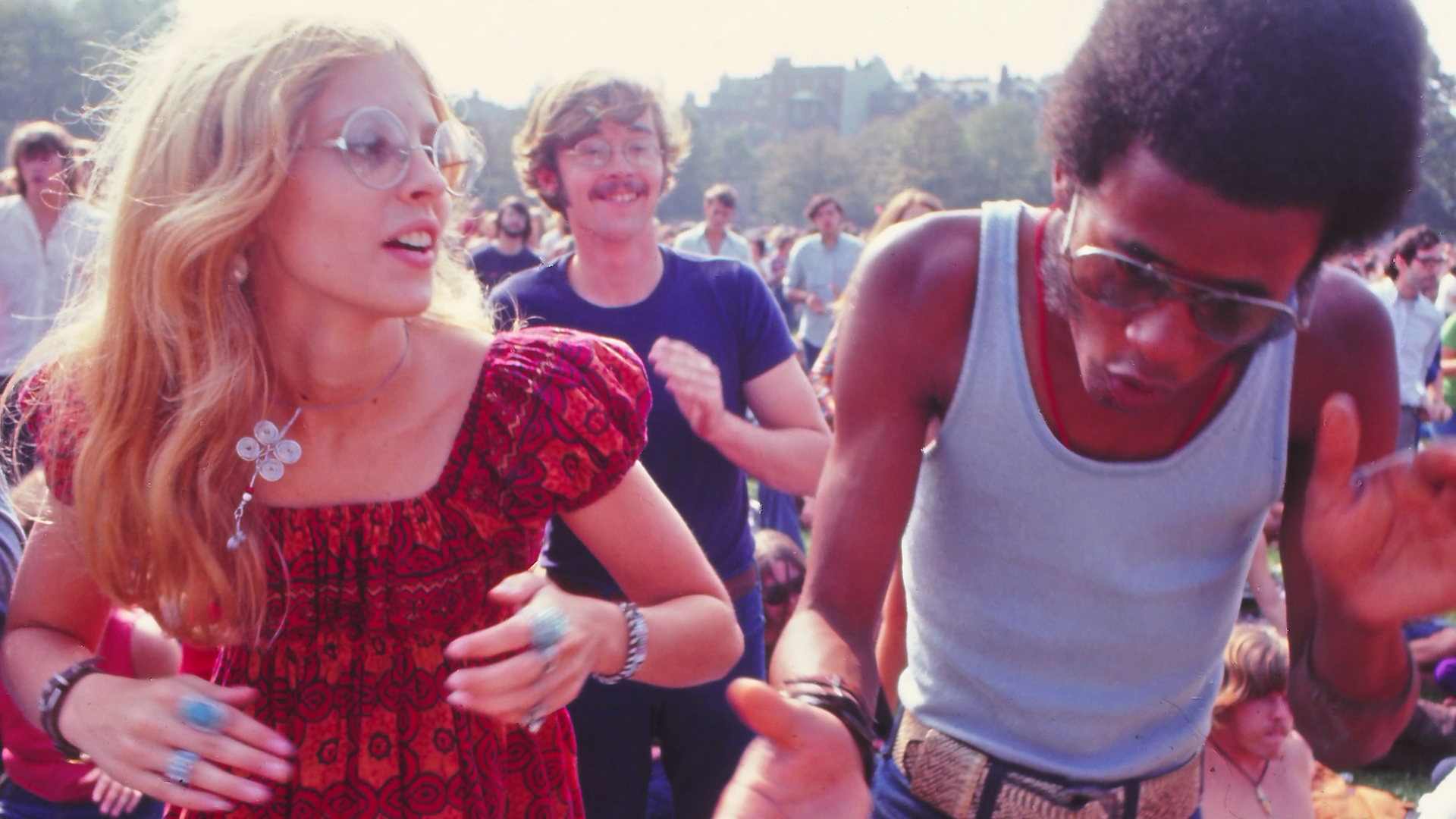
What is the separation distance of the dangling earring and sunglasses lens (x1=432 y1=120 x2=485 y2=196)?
0.35 metres

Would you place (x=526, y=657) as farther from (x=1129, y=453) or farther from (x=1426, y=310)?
(x=1426, y=310)

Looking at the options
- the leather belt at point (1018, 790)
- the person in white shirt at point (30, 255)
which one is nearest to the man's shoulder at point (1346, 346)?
the leather belt at point (1018, 790)

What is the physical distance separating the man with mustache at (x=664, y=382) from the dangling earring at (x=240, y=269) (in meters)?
0.89

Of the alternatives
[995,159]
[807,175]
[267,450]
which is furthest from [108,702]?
[807,175]

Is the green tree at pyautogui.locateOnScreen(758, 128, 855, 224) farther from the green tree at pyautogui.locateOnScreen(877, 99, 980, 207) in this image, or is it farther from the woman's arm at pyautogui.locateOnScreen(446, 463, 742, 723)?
the woman's arm at pyautogui.locateOnScreen(446, 463, 742, 723)

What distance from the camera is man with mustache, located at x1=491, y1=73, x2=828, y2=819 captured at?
263 centimetres

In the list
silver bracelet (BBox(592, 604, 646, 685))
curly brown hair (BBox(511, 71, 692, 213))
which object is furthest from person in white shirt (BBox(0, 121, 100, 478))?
silver bracelet (BBox(592, 604, 646, 685))

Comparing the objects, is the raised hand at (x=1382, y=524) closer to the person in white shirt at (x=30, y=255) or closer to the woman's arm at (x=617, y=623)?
the woman's arm at (x=617, y=623)

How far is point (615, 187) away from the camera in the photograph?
298 cm

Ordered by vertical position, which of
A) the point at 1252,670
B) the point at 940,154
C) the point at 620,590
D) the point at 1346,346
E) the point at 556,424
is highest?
the point at 1346,346

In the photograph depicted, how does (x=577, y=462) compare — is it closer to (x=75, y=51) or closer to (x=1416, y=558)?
(x=1416, y=558)

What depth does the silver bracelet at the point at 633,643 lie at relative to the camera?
5.47 ft

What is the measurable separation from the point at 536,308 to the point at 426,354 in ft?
3.12

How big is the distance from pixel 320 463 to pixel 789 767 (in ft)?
3.05
